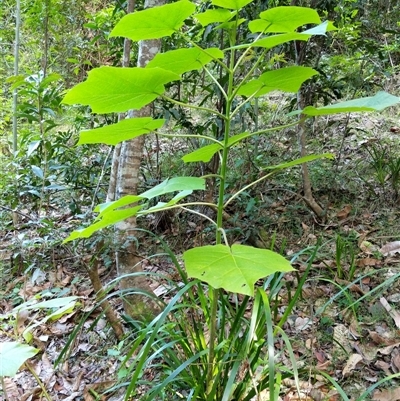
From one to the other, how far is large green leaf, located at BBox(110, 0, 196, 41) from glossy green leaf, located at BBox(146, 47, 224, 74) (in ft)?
0.17

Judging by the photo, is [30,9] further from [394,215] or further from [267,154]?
[394,215]

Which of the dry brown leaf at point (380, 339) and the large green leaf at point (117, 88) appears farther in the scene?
the dry brown leaf at point (380, 339)

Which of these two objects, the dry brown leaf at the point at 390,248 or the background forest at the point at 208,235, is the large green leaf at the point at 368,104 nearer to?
the background forest at the point at 208,235

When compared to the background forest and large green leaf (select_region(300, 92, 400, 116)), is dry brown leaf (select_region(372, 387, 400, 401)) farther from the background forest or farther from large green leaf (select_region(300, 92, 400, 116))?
large green leaf (select_region(300, 92, 400, 116))

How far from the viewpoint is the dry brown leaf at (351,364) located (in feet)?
5.33

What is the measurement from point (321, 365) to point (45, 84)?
2316mm

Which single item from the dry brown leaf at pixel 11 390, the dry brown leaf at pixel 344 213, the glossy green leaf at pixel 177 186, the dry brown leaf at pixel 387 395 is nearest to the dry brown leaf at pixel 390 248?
the dry brown leaf at pixel 344 213

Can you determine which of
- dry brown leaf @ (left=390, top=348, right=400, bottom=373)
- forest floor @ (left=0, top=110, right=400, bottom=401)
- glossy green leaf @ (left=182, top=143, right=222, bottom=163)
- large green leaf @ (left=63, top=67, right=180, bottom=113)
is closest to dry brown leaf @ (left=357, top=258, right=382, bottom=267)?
forest floor @ (left=0, top=110, right=400, bottom=401)

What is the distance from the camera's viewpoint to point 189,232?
2.84 meters

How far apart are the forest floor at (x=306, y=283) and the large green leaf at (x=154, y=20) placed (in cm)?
79

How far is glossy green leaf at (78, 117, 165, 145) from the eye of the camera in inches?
33.8

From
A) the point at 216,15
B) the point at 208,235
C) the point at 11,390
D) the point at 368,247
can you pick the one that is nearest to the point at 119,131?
the point at 216,15

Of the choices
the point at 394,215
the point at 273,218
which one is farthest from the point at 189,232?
the point at 394,215

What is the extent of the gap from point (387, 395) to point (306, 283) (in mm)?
819
